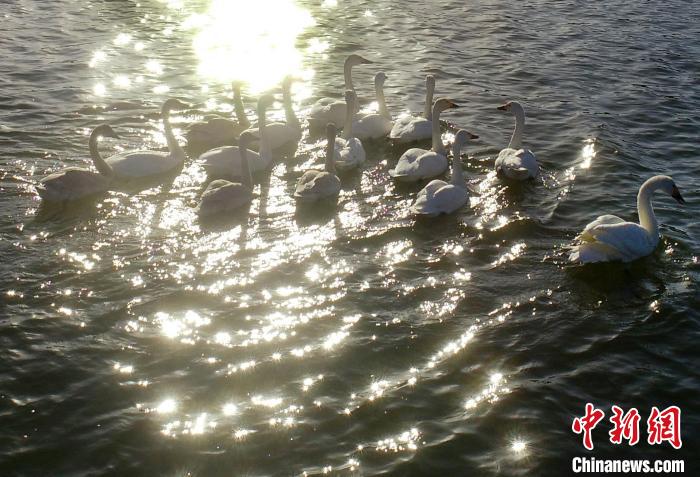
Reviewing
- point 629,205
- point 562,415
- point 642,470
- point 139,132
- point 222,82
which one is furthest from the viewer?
point 222,82

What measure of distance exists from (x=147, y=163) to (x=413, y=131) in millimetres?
4566

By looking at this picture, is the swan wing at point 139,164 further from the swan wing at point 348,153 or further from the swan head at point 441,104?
the swan head at point 441,104

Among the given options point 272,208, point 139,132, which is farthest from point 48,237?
point 139,132

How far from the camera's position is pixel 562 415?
26.1 feet

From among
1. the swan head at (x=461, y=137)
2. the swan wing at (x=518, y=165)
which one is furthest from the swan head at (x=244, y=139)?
the swan wing at (x=518, y=165)

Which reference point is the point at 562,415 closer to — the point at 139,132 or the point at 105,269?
the point at 105,269

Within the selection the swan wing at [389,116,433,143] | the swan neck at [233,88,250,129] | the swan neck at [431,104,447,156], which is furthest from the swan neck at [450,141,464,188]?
the swan neck at [233,88,250,129]

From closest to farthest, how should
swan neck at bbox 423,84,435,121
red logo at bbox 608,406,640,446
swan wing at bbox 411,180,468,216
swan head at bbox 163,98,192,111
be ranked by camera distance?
1. red logo at bbox 608,406,640,446
2. swan wing at bbox 411,180,468,216
3. swan head at bbox 163,98,192,111
4. swan neck at bbox 423,84,435,121

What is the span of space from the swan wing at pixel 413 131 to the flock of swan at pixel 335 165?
2 centimetres

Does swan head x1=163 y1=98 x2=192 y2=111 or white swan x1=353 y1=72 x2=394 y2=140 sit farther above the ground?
swan head x1=163 y1=98 x2=192 y2=111

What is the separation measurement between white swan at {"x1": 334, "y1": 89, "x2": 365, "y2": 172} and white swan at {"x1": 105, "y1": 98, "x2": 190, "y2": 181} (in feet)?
8.65

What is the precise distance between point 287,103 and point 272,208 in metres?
3.50

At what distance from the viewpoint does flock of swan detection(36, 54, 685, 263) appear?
10820mm

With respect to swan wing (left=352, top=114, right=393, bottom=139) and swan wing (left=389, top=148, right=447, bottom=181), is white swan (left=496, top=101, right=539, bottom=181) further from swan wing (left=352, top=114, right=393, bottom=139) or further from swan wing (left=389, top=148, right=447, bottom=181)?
swan wing (left=352, top=114, right=393, bottom=139)
